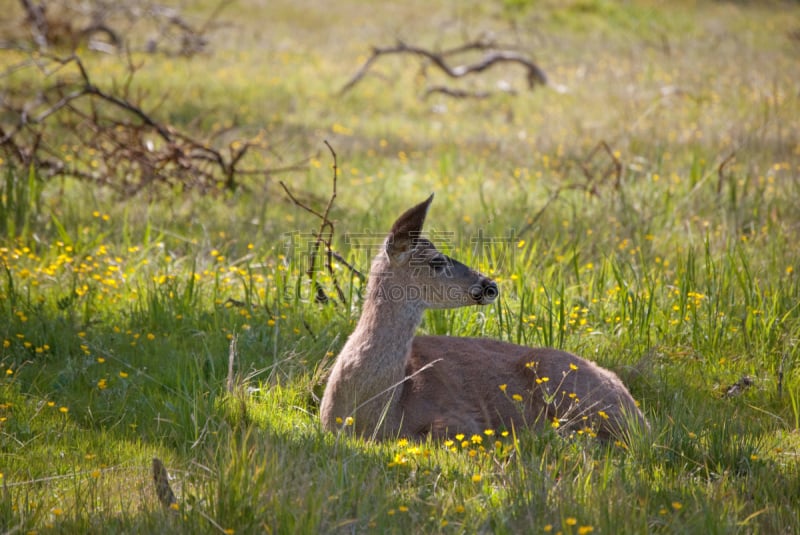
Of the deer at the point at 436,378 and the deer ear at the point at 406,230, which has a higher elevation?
the deer ear at the point at 406,230

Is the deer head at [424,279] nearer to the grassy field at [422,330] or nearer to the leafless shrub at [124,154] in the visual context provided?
the grassy field at [422,330]

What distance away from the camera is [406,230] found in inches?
173

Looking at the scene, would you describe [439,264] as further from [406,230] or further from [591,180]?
[591,180]

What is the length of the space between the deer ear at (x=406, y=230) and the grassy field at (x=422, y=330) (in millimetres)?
929

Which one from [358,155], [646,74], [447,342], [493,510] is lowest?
[493,510]

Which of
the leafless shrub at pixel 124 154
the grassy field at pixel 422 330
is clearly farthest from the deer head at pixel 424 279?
the leafless shrub at pixel 124 154

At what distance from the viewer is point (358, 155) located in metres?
10.9

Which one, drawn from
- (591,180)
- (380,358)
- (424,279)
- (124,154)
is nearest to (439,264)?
(424,279)

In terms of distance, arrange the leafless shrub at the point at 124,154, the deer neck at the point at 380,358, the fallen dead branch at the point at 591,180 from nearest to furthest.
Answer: the deer neck at the point at 380,358, the fallen dead branch at the point at 591,180, the leafless shrub at the point at 124,154

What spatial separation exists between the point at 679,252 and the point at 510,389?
2.72 m

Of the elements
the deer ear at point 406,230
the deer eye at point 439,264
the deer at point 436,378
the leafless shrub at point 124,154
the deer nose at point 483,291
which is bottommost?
the deer at point 436,378

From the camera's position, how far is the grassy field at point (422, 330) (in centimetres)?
361

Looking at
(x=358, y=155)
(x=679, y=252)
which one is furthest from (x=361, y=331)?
(x=358, y=155)

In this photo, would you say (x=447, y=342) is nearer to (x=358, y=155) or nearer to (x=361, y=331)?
(x=361, y=331)
